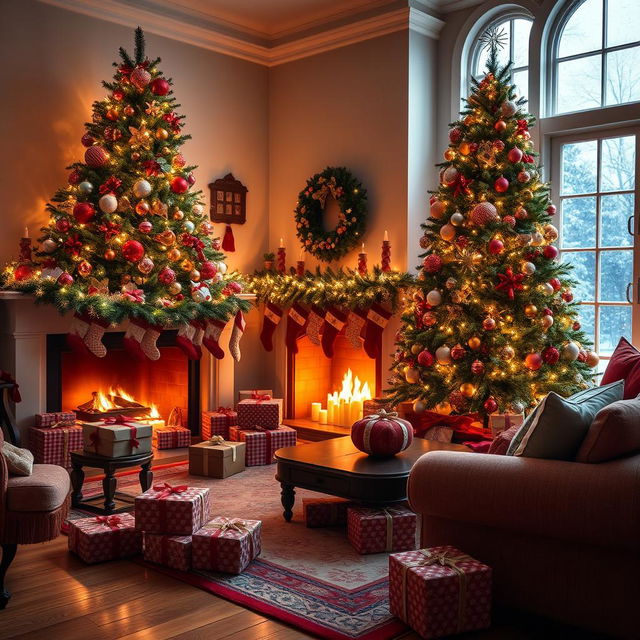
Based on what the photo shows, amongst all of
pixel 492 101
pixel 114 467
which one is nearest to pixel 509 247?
pixel 492 101

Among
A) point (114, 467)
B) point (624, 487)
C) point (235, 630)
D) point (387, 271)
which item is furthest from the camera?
point (387, 271)

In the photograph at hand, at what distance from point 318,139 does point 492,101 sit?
188 cm

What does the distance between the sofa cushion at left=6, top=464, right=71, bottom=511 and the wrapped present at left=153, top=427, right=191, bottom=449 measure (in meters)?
2.53

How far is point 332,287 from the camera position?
612 centimetres

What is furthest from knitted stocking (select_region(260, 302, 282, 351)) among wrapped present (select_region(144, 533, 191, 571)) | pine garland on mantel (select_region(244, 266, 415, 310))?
wrapped present (select_region(144, 533, 191, 571))

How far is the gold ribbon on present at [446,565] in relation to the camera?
2.78 meters

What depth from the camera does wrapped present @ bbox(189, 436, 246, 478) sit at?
5.11 m

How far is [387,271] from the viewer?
597 cm

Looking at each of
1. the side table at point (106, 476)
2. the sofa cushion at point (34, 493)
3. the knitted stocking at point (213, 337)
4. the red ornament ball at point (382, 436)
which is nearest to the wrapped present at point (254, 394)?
the knitted stocking at point (213, 337)

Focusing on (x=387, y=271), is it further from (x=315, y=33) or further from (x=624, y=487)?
(x=624, y=487)

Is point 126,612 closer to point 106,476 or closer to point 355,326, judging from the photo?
point 106,476

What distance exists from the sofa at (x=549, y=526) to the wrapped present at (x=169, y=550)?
1.09 m

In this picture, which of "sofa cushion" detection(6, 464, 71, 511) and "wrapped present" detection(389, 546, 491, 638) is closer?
"wrapped present" detection(389, 546, 491, 638)

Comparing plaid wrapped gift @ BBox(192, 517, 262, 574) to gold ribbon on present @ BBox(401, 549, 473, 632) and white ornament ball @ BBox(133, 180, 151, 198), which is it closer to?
gold ribbon on present @ BBox(401, 549, 473, 632)
